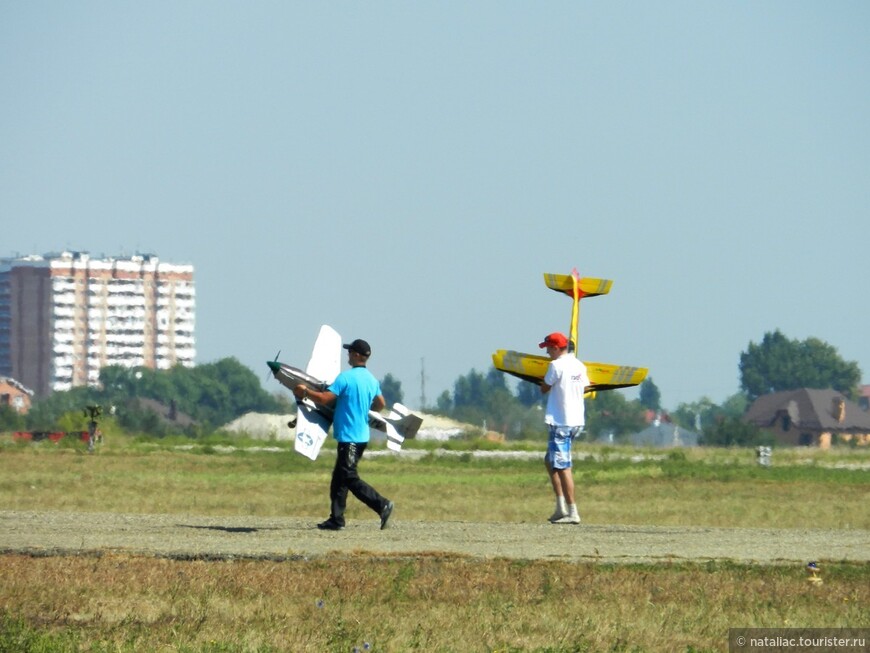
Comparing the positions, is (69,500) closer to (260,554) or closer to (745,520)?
(745,520)

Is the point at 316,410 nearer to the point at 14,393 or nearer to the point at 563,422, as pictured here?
the point at 563,422

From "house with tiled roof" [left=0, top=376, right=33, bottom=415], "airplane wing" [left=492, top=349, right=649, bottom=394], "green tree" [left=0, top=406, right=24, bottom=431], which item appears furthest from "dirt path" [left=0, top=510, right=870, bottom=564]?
"house with tiled roof" [left=0, top=376, right=33, bottom=415]

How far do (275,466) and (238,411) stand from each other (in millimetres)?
96894

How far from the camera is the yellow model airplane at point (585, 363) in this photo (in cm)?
2183

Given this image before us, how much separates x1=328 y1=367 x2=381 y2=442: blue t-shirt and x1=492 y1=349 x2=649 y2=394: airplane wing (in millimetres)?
5519

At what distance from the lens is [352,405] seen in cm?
1614

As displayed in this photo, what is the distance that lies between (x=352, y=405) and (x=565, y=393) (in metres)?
2.26

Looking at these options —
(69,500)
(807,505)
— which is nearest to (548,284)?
(807,505)

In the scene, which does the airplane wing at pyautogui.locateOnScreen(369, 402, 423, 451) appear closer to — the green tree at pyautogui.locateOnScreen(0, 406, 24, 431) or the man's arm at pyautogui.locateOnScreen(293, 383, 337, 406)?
the man's arm at pyautogui.locateOnScreen(293, 383, 337, 406)

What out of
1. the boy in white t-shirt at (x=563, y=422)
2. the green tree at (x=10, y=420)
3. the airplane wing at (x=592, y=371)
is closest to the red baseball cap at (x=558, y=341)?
the boy in white t-shirt at (x=563, y=422)

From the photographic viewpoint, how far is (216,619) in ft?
33.9

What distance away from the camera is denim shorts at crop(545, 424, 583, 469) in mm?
16922

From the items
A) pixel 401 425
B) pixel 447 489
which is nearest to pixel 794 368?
pixel 447 489

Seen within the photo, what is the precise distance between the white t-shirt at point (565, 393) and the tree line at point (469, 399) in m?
54.5
